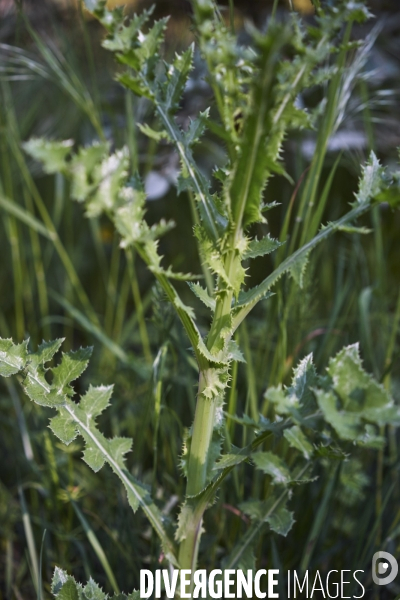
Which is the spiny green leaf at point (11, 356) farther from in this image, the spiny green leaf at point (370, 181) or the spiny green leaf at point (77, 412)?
the spiny green leaf at point (370, 181)

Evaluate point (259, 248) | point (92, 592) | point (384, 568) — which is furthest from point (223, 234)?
point (384, 568)

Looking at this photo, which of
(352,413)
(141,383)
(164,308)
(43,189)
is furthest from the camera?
(43,189)

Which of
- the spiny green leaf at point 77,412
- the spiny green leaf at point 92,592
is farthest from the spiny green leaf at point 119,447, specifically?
the spiny green leaf at point 92,592

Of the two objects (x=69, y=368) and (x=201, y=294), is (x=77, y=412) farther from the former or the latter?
(x=201, y=294)

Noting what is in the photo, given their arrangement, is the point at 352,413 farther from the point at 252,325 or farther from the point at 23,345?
the point at 252,325

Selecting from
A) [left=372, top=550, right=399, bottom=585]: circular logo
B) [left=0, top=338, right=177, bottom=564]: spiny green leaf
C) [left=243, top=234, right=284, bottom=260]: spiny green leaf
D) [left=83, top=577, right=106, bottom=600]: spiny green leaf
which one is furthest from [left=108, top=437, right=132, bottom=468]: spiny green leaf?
[left=372, top=550, right=399, bottom=585]: circular logo

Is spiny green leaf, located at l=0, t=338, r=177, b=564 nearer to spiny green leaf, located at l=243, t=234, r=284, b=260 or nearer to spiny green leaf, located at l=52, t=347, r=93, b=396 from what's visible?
spiny green leaf, located at l=52, t=347, r=93, b=396

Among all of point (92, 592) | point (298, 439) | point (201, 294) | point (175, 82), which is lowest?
point (92, 592)

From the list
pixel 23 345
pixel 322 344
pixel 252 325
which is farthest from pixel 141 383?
pixel 23 345
